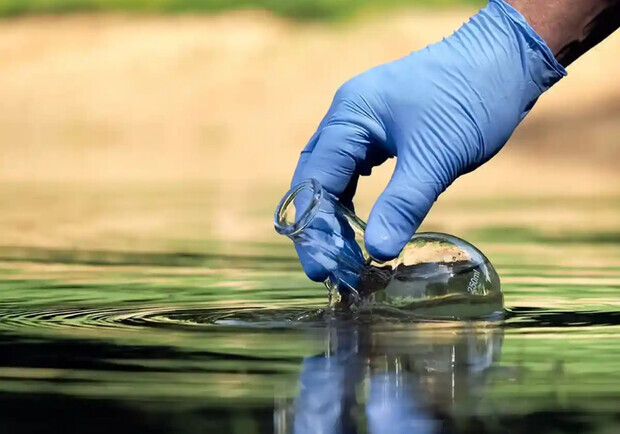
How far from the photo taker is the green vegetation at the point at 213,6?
57.4 ft

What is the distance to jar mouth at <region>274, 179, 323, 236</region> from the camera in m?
3.21

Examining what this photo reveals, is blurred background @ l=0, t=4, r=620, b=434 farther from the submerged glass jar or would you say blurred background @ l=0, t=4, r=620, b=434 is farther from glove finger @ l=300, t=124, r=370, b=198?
glove finger @ l=300, t=124, r=370, b=198

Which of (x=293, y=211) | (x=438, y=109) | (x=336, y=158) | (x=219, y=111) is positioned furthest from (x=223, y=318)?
(x=219, y=111)

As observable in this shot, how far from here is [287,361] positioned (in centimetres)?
272

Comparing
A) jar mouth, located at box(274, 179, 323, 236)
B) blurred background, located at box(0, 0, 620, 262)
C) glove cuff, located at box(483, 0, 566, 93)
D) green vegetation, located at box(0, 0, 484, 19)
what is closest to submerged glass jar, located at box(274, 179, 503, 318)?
jar mouth, located at box(274, 179, 323, 236)

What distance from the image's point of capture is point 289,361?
8.92 feet

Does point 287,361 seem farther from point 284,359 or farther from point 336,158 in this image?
point 336,158

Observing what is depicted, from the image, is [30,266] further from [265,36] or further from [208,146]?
[265,36]

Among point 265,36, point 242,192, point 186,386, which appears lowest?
point 186,386

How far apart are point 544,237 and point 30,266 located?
7.40 feet

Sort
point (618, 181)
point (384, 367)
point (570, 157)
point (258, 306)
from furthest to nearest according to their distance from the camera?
1. point (570, 157)
2. point (618, 181)
3. point (258, 306)
4. point (384, 367)

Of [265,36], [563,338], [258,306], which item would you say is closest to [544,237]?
[258,306]

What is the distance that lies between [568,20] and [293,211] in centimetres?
70

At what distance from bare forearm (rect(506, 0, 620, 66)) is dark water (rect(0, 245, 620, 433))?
56 cm
